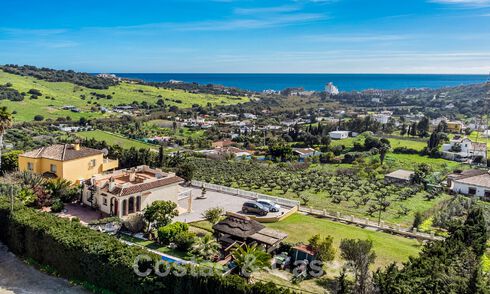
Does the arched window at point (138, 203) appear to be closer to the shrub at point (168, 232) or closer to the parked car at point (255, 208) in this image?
the shrub at point (168, 232)

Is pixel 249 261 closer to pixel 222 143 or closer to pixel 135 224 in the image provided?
pixel 135 224

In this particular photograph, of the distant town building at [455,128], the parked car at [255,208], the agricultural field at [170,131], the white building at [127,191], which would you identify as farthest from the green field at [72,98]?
the distant town building at [455,128]

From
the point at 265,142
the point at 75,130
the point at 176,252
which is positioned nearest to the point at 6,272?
the point at 176,252

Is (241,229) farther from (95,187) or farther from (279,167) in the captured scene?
(279,167)

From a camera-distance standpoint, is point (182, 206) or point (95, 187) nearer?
point (95, 187)

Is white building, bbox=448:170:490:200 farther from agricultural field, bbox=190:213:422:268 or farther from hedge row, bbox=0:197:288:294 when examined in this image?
hedge row, bbox=0:197:288:294

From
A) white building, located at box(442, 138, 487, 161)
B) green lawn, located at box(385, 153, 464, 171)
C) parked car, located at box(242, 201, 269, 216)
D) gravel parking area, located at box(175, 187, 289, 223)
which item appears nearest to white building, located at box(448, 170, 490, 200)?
green lawn, located at box(385, 153, 464, 171)
